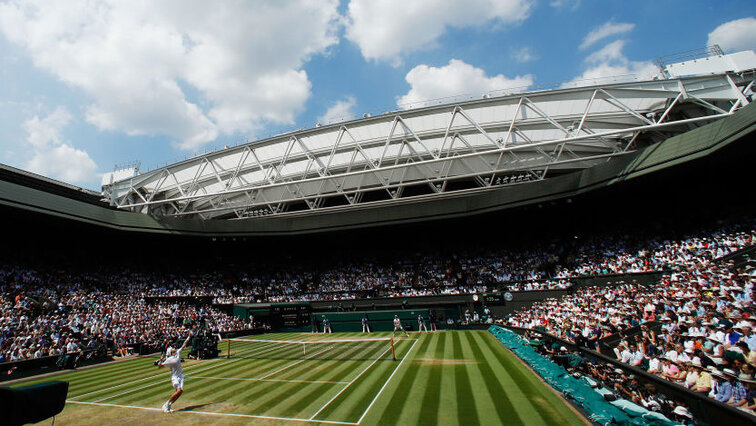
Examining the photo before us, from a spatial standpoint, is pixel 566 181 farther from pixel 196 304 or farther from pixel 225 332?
pixel 196 304

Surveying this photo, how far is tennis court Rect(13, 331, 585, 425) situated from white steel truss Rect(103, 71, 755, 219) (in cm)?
1294

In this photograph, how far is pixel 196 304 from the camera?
3797cm

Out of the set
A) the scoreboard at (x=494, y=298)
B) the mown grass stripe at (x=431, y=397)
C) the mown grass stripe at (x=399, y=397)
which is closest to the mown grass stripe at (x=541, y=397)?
the mown grass stripe at (x=431, y=397)

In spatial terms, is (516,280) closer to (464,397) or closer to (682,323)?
(682,323)

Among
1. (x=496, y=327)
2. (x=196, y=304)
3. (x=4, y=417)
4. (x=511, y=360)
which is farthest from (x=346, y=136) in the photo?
(x=4, y=417)

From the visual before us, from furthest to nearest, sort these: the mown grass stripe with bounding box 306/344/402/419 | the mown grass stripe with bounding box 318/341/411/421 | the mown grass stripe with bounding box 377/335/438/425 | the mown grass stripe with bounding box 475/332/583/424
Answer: the mown grass stripe with bounding box 306/344/402/419, the mown grass stripe with bounding box 318/341/411/421, the mown grass stripe with bounding box 377/335/438/425, the mown grass stripe with bounding box 475/332/583/424

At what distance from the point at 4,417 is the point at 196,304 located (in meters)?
37.6

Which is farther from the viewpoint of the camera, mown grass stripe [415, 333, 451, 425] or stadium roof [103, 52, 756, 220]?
stadium roof [103, 52, 756, 220]

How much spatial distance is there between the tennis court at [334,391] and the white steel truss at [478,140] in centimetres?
1294

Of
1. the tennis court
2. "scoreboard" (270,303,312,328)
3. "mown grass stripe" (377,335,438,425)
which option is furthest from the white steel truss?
"mown grass stripe" (377,335,438,425)

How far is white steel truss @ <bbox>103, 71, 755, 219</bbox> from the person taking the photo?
23781 millimetres

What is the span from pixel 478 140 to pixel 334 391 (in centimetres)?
2571

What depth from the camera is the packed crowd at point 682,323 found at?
24.3ft

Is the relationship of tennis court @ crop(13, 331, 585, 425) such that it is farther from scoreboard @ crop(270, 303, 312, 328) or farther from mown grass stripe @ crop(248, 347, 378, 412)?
scoreboard @ crop(270, 303, 312, 328)
